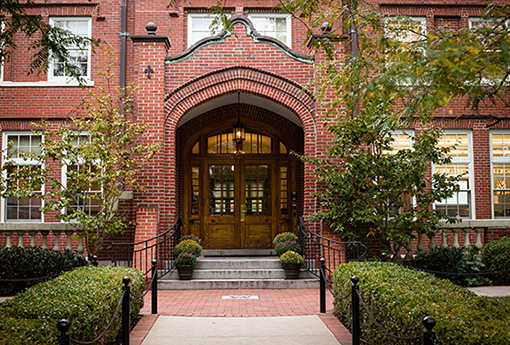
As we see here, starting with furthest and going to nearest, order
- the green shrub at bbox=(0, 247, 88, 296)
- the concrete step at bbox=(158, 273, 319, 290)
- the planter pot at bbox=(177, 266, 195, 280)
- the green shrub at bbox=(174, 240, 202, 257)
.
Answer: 1. the green shrub at bbox=(174, 240, 202, 257)
2. the planter pot at bbox=(177, 266, 195, 280)
3. the concrete step at bbox=(158, 273, 319, 290)
4. the green shrub at bbox=(0, 247, 88, 296)

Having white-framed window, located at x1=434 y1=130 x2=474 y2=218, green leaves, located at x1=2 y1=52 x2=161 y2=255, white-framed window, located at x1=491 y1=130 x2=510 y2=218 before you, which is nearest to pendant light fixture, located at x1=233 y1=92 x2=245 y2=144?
green leaves, located at x1=2 y1=52 x2=161 y2=255

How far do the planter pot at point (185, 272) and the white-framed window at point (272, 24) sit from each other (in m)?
6.96

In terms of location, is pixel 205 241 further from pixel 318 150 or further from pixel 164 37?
pixel 164 37

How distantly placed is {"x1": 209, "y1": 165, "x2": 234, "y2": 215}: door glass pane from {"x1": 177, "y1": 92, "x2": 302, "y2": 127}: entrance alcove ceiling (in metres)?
1.76

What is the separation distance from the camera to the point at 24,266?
330 inches

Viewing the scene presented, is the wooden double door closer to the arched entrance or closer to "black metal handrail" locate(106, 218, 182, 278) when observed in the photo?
the arched entrance

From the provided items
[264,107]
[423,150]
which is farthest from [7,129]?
[423,150]

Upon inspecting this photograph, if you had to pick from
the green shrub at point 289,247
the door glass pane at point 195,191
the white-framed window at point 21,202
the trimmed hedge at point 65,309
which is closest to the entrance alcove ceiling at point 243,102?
the door glass pane at point 195,191

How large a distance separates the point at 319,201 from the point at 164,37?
5439mm

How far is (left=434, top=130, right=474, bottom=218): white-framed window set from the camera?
12.2 meters

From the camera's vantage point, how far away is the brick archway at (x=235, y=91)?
10.5 metres

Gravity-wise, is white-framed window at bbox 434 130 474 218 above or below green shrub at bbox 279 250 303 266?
above

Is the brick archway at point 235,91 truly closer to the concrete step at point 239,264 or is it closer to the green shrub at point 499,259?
the concrete step at point 239,264

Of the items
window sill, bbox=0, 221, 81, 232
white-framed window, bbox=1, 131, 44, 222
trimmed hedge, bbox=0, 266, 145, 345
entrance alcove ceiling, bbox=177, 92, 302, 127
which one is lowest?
trimmed hedge, bbox=0, 266, 145, 345
